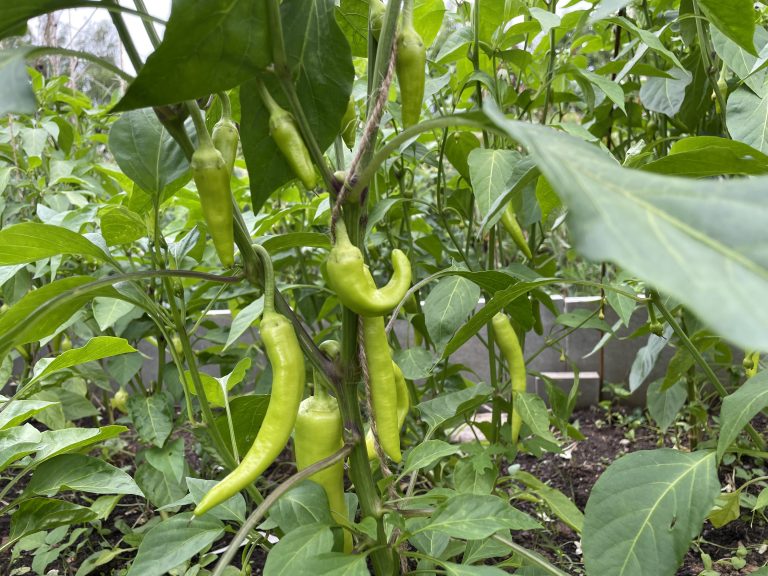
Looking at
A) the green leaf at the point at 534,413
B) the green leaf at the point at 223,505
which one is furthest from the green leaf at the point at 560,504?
the green leaf at the point at 223,505

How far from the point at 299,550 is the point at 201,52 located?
0.44m

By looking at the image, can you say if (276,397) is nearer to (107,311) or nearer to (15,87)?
(15,87)

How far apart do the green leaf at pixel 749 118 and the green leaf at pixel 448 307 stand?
447 mm

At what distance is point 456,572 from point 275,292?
12.7 inches

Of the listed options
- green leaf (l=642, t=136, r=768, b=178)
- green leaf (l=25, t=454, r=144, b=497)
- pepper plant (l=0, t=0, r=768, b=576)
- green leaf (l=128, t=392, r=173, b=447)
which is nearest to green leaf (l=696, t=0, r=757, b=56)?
pepper plant (l=0, t=0, r=768, b=576)

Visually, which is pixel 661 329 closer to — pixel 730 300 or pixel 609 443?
pixel 730 300

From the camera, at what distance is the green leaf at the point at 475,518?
0.66 m

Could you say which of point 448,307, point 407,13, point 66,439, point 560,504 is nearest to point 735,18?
point 407,13

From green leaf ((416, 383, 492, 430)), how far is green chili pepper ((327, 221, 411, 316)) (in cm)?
42

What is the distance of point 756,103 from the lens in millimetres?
1062

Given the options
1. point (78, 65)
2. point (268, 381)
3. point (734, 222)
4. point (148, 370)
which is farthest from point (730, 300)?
point (78, 65)

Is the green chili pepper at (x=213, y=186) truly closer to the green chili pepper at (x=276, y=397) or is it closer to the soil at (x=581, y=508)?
the green chili pepper at (x=276, y=397)

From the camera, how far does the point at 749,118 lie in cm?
105

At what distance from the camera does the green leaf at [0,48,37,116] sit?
465mm
